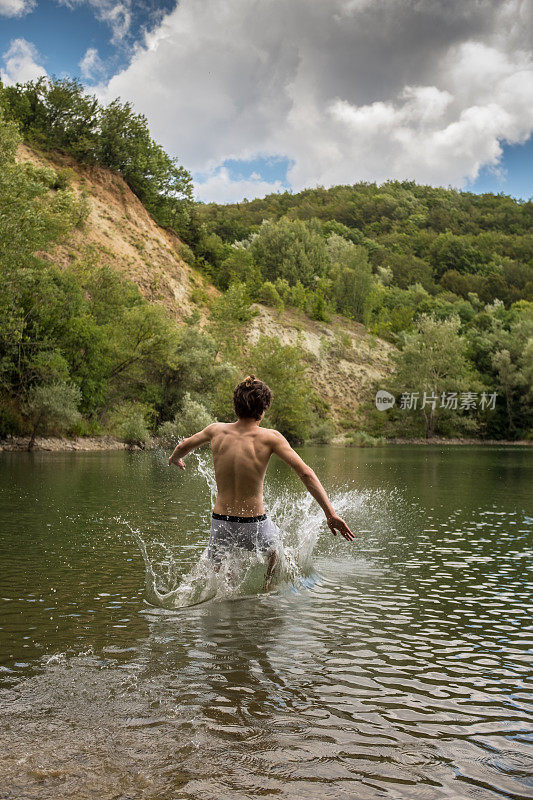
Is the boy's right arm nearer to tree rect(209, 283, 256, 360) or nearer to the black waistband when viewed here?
the black waistband

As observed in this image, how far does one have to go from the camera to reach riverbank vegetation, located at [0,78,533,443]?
38438 millimetres

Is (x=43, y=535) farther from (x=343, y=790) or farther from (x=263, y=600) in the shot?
(x=343, y=790)

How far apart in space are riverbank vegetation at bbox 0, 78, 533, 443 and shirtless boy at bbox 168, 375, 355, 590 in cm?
2592

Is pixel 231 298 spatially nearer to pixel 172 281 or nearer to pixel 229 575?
pixel 172 281

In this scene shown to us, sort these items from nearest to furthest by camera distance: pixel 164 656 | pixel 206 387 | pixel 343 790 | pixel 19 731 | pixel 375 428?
pixel 343 790, pixel 19 731, pixel 164 656, pixel 206 387, pixel 375 428

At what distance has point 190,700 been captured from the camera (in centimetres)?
518

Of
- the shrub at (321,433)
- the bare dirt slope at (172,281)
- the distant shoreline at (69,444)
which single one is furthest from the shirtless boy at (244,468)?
the shrub at (321,433)

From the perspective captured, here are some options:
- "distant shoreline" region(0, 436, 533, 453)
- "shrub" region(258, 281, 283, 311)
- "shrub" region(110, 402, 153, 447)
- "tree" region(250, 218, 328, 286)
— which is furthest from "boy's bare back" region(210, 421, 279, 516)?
"tree" region(250, 218, 328, 286)

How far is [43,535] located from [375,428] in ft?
221

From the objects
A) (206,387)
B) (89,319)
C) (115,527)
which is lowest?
(115,527)

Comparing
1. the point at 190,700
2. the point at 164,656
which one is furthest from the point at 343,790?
the point at 164,656

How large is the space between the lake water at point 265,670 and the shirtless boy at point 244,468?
79cm

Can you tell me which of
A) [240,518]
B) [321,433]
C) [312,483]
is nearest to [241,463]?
[240,518]

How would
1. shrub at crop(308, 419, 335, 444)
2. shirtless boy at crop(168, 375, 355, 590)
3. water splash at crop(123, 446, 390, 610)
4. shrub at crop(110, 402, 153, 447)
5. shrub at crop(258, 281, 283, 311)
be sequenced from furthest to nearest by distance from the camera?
shrub at crop(258, 281, 283, 311), shrub at crop(308, 419, 335, 444), shrub at crop(110, 402, 153, 447), water splash at crop(123, 446, 390, 610), shirtless boy at crop(168, 375, 355, 590)
